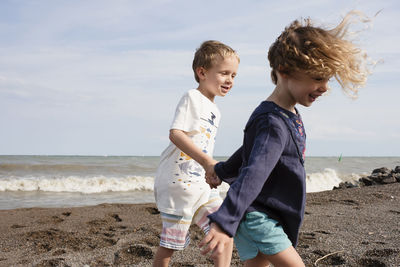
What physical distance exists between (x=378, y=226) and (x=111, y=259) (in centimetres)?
313

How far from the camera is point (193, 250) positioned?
4031 millimetres

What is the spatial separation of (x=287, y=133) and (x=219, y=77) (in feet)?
4.19

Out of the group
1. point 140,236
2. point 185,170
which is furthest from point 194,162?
point 140,236

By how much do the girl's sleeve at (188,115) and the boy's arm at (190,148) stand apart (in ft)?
0.18

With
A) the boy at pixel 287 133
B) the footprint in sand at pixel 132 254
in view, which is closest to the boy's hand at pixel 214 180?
the boy at pixel 287 133

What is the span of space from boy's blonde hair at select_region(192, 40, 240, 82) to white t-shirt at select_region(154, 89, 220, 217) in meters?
0.27

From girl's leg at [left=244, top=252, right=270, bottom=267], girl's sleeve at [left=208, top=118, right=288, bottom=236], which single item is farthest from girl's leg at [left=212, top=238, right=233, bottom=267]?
girl's sleeve at [left=208, top=118, right=288, bottom=236]

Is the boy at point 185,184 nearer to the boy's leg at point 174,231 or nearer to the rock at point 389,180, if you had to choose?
the boy's leg at point 174,231

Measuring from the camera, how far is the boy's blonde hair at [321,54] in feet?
6.10

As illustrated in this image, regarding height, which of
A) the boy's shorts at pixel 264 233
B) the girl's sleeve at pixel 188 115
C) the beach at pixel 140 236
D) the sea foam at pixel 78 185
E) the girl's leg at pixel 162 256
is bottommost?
the sea foam at pixel 78 185

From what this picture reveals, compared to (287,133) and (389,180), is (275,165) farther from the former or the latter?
(389,180)

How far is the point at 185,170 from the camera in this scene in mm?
2779

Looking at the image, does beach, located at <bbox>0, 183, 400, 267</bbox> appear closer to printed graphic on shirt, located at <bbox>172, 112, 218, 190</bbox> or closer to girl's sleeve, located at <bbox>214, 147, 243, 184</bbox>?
printed graphic on shirt, located at <bbox>172, 112, 218, 190</bbox>

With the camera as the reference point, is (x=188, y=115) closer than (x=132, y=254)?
Yes
